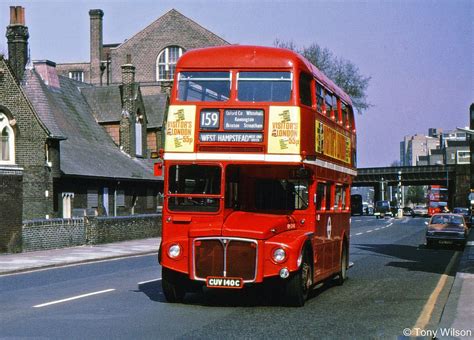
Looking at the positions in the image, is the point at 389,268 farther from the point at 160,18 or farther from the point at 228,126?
the point at 160,18

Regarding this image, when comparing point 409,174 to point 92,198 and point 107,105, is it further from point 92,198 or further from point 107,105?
point 92,198

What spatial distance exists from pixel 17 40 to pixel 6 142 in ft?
23.8

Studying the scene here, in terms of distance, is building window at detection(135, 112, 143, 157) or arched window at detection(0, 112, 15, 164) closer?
arched window at detection(0, 112, 15, 164)

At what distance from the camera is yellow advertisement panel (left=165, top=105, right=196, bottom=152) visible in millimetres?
13688

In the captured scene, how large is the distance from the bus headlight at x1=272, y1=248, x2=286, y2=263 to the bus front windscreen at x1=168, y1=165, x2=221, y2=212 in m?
1.37

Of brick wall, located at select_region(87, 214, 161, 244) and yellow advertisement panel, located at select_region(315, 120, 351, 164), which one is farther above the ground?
yellow advertisement panel, located at select_region(315, 120, 351, 164)

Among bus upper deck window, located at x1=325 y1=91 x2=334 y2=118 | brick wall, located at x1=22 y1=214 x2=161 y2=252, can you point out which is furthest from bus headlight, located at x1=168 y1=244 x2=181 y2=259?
brick wall, located at x1=22 y1=214 x2=161 y2=252

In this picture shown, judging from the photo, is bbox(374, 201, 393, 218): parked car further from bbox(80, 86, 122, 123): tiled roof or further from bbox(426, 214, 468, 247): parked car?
bbox(426, 214, 468, 247): parked car

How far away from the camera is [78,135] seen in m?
47.2

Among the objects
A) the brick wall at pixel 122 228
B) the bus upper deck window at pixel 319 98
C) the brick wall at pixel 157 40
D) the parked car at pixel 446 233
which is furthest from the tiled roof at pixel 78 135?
the bus upper deck window at pixel 319 98

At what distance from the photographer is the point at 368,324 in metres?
11.4

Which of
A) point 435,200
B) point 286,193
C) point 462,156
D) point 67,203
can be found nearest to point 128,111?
point 67,203

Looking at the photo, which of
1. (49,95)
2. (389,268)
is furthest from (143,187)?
(389,268)

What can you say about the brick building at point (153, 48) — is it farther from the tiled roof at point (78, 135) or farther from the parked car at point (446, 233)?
the parked car at point (446, 233)
